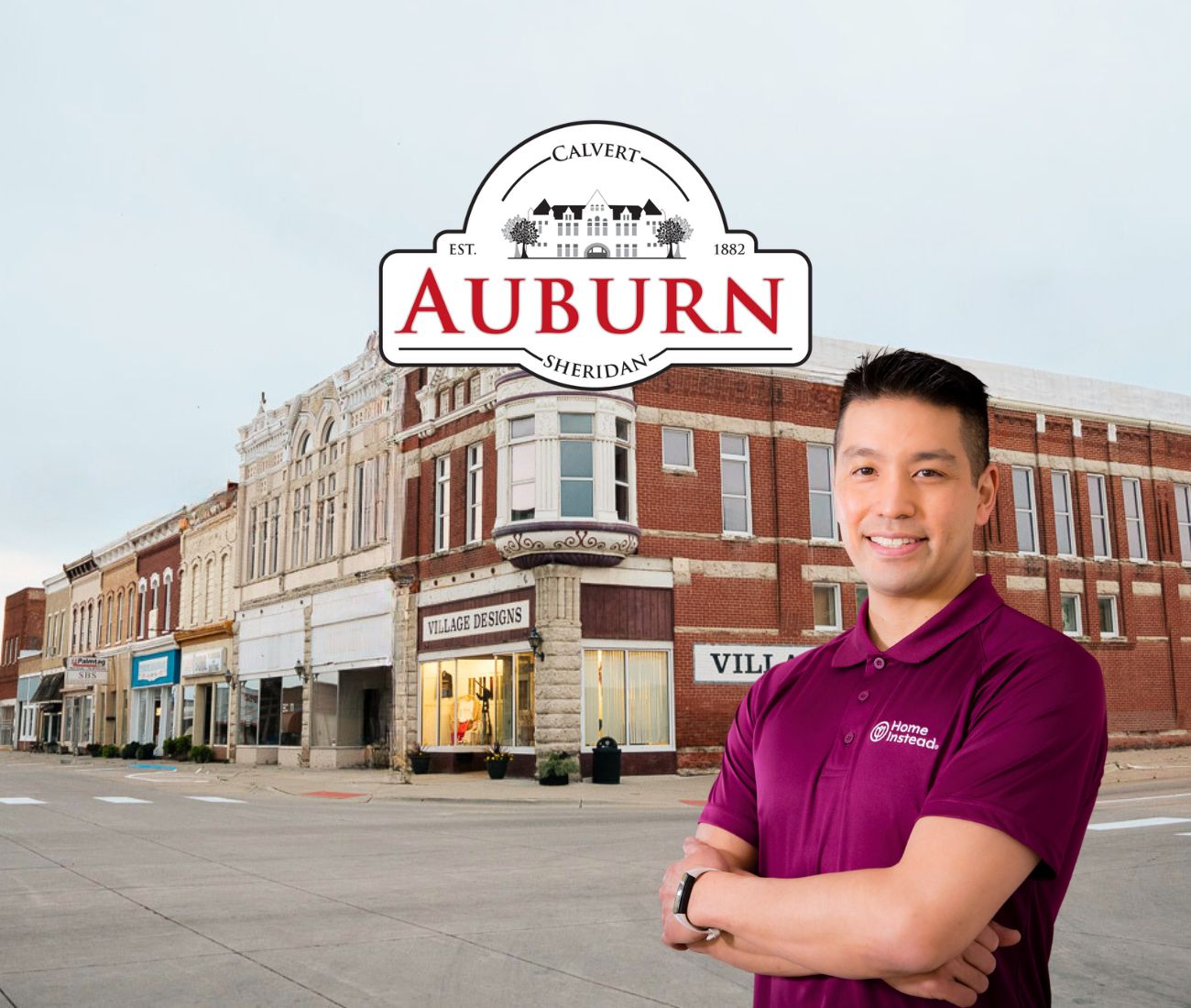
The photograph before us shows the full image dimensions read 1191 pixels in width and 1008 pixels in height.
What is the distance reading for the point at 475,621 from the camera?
2853 cm

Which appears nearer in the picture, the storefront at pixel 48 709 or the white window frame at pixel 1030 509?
the white window frame at pixel 1030 509

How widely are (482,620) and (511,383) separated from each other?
5.77 m

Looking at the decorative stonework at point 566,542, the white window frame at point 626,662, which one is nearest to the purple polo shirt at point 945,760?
the decorative stonework at point 566,542

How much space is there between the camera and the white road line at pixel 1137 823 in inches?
556

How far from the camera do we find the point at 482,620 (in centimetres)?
2825

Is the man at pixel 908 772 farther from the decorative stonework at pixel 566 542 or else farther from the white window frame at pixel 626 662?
the white window frame at pixel 626 662

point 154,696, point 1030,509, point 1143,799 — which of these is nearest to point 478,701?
point 1143,799

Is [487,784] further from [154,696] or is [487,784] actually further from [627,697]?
[154,696]

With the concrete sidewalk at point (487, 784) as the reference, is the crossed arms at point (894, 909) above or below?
above

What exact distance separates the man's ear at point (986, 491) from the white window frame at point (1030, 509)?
32.7 m

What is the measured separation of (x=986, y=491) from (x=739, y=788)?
82 cm

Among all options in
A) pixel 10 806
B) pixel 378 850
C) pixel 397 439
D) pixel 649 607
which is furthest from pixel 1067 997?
pixel 397 439

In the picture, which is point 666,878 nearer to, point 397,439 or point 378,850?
point 378,850

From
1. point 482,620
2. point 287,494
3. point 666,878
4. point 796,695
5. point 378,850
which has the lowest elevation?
point 378,850
